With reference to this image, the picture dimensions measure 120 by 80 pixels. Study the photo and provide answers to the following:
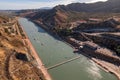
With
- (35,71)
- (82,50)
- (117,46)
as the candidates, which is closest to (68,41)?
(82,50)

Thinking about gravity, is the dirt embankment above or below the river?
above

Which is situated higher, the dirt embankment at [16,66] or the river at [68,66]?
the dirt embankment at [16,66]

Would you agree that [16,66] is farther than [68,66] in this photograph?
No

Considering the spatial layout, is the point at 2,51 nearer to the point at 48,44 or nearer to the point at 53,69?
the point at 53,69

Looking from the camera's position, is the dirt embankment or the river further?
the river

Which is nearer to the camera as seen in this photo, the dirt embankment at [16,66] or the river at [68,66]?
the dirt embankment at [16,66]

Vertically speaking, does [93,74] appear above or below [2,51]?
below

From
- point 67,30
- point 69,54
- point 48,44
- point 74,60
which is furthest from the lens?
point 67,30

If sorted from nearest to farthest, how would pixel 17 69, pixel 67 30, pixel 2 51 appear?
1. pixel 17 69
2. pixel 2 51
3. pixel 67 30

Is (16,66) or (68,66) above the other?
(16,66)

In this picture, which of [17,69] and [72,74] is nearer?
[17,69]
